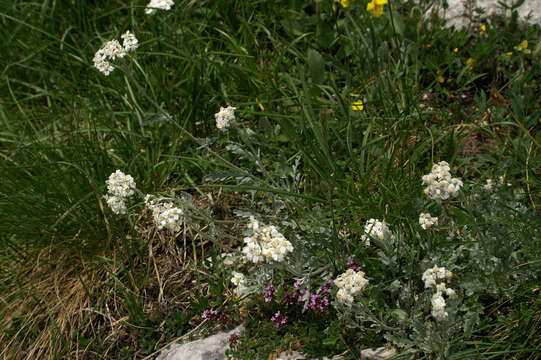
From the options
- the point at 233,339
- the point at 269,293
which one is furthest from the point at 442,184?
the point at 233,339

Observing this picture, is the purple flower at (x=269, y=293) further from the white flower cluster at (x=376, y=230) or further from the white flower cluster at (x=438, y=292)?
the white flower cluster at (x=438, y=292)

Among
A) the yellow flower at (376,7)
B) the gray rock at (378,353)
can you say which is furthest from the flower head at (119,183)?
the yellow flower at (376,7)

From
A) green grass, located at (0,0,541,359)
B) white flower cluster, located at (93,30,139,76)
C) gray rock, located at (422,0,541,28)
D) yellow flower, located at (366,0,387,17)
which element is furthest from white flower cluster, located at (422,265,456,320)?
gray rock, located at (422,0,541,28)

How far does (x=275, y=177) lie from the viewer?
2543 millimetres

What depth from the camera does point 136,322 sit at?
7.74 ft

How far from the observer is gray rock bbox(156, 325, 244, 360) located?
2.10 meters

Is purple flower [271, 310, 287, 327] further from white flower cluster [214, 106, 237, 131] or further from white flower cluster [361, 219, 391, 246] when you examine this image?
white flower cluster [214, 106, 237, 131]

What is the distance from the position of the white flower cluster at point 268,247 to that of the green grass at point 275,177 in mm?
239

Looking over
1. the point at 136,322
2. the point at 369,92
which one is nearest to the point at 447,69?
the point at 369,92

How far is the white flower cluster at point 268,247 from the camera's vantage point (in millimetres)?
1603

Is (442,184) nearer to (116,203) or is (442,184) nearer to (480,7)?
(116,203)

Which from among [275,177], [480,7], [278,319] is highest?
[480,7]

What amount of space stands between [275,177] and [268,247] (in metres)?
0.95

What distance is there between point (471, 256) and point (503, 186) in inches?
13.5
